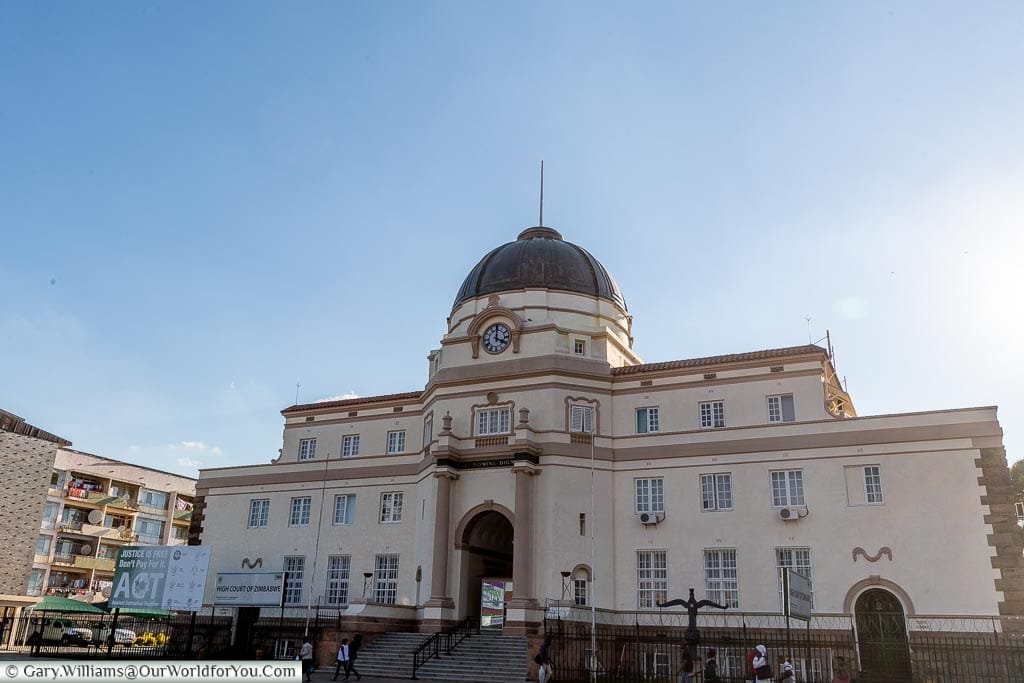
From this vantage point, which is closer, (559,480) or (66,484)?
(559,480)

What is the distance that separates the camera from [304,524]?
140 feet

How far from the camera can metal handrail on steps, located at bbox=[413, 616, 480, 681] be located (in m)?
31.7

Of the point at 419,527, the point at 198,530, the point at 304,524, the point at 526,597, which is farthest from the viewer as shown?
the point at 198,530

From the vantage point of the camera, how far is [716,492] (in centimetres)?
3562

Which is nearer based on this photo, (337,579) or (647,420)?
(647,420)

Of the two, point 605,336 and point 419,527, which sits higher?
point 605,336

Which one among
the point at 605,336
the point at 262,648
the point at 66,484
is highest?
the point at 605,336

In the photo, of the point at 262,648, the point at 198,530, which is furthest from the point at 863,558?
the point at 198,530

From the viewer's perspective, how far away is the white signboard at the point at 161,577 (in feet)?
104

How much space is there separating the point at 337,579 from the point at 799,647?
2145 cm

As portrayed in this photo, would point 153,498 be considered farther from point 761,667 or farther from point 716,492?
point 761,667

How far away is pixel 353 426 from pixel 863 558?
25372 mm

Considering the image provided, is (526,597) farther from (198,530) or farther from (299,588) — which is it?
(198,530)

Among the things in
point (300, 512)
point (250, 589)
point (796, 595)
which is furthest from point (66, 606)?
point (796, 595)
